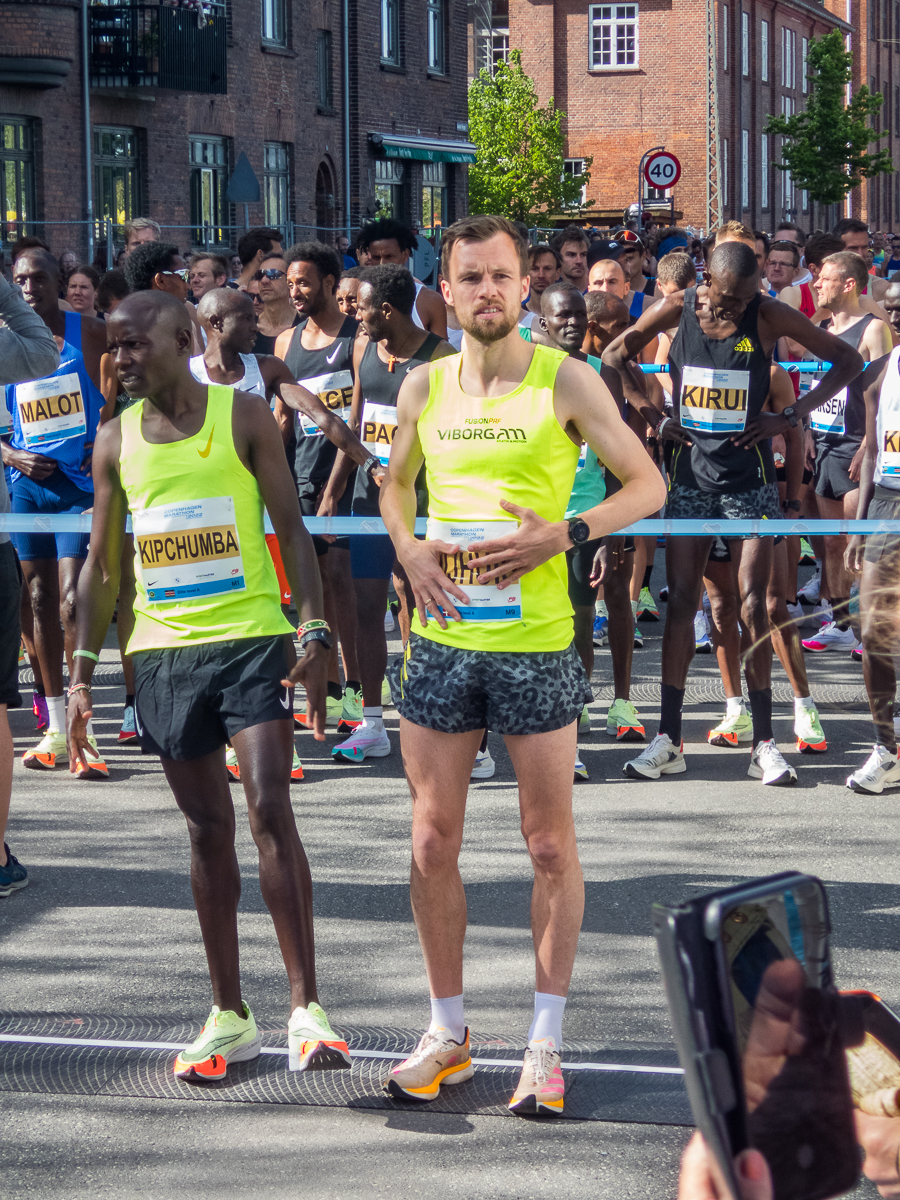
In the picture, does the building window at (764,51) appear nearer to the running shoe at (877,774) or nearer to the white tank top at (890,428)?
the white tank top at (890,428)

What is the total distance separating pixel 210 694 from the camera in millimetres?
4090

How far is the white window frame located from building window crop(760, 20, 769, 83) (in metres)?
8.91

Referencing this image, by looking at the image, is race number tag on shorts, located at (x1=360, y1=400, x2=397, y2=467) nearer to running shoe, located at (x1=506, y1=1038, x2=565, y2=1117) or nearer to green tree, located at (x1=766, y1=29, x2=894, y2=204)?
running shoe, located at (x1=506, y1=1038, x2=565, y2=1117)

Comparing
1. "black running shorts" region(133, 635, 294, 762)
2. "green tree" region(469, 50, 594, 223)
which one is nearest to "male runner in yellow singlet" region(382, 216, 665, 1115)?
"black running shorts" region(133, 635, 294, 762)

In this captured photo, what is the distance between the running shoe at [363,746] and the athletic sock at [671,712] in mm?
1322

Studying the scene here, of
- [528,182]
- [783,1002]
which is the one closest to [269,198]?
[528,182]

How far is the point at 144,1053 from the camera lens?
4305mm

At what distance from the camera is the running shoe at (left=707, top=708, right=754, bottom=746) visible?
7.78m

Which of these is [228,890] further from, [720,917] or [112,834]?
[720,917]

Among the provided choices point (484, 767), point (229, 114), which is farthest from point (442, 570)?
point (229, 114)

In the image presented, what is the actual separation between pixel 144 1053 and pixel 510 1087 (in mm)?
976

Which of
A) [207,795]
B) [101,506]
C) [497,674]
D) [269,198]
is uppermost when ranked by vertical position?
[269,198]

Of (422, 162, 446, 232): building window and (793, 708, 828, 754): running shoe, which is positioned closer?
(793, 708, 828, 754): running shoe

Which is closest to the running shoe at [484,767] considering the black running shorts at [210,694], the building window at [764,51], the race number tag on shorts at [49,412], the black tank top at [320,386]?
the black tank top at [320,386]
